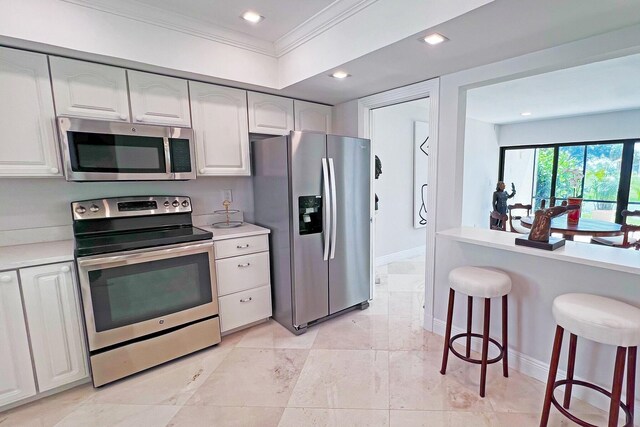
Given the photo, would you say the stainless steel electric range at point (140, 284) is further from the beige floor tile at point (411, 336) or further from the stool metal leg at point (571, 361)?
the stool metal leg at point (571, 361)

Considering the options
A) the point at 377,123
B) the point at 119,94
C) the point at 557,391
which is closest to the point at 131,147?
the point at 119,94

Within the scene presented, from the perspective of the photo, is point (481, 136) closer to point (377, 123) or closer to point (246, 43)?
point (377, 123)

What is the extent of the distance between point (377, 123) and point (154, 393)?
3750 millimetres

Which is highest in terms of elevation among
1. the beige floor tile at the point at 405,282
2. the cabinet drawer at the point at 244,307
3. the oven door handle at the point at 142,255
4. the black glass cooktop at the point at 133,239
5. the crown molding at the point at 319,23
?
the crown molding at the point at 319,23

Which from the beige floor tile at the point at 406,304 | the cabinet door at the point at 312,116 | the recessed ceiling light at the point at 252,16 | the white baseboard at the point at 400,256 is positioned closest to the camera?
the recessed ceiling light at the point at 252,16

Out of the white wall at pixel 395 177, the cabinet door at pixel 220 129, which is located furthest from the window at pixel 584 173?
the cabinet door at pixel 220 129

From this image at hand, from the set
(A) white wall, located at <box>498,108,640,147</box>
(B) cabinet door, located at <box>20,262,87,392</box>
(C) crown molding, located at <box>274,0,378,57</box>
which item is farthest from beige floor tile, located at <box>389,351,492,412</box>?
(A) white wall, located at <box>498,108,640,147</box>

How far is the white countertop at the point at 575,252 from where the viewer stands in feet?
5.00

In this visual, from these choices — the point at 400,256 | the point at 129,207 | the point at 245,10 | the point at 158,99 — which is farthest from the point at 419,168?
the point at 129,207

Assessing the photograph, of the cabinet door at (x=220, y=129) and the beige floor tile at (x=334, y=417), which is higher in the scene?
the cabinet door at (x=220, y=129)

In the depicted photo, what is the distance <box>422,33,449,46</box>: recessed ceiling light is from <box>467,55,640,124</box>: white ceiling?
219 centimetres

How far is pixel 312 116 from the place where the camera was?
3207 millimetres

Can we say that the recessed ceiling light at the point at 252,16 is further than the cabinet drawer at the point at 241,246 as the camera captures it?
No

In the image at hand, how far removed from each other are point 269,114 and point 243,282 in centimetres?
158
